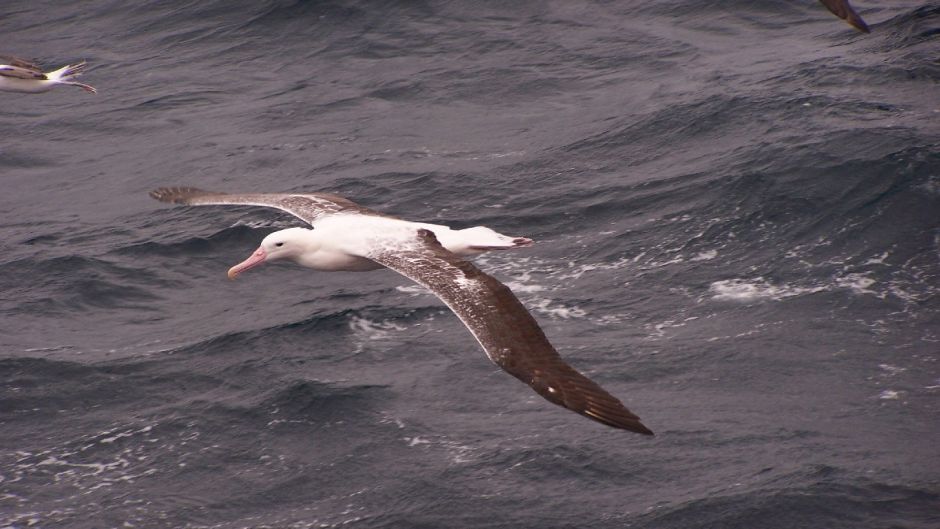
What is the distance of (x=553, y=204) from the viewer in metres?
18.5

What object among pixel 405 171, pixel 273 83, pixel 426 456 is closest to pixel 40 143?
pixel 273 83

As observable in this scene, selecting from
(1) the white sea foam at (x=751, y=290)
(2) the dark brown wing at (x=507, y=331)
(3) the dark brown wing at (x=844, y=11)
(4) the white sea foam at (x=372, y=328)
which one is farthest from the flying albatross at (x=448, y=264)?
(3) the dark brown wing at (x=844, y=11)

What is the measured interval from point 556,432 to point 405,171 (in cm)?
839

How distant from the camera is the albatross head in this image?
46.1 ft

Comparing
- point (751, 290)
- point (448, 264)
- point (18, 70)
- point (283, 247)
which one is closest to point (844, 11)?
point (751, 290)

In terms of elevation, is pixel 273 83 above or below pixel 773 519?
above

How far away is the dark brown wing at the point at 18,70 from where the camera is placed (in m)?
21.0

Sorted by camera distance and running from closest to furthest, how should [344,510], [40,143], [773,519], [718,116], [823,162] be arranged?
[773,519] < [344,510] < [823,162] < [718,116] < [40,143]

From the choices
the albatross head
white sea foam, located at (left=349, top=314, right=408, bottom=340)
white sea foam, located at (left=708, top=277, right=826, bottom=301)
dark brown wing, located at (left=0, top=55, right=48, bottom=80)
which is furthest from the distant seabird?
white sea foam, located at (left=708, top=277, right=826, bottom=301)

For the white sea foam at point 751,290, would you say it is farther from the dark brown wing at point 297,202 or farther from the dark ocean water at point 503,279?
the dark brown wing at point 297,202

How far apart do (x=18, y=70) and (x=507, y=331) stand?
13.1 meters

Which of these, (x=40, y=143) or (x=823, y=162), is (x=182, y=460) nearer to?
(x=823, y=162)

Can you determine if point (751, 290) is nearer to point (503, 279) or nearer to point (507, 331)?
point (503, 279)

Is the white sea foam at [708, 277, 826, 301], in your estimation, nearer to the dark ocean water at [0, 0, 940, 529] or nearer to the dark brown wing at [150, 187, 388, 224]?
the dark ocean water at [0, 0, 940, 529]
